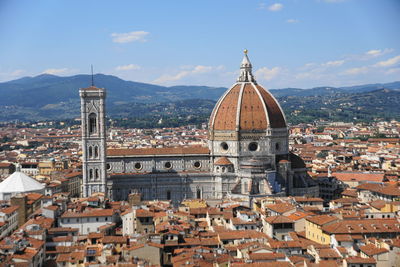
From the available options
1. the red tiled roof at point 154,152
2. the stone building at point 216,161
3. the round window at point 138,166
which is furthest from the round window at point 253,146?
the round window at point 138,166

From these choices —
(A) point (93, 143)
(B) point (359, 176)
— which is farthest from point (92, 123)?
(B) point (359, 176)

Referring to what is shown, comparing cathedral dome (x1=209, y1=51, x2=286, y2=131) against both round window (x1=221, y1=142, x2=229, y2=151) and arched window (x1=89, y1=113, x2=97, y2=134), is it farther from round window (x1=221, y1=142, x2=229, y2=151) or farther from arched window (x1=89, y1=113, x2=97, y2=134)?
arched window (x1=89, y1=113, x2=97, y2=134)

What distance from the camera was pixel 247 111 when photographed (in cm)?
6725

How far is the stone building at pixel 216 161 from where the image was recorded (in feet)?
209

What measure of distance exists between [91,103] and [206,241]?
2761 cm

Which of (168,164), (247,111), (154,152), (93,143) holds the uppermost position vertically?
(247,111)

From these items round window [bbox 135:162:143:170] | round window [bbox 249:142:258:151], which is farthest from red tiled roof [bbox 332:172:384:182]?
round window [bbox 135:162:143:170]

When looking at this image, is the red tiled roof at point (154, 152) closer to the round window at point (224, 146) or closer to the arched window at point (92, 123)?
the round window at point (224, 146)

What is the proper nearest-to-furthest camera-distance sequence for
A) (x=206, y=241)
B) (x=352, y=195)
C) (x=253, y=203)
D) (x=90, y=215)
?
1. (x=206, y=241)
2. (x=90, y=215)
3. (x=253, y=203)
4. (x=352, y=195)

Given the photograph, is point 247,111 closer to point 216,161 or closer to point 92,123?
point 216,161

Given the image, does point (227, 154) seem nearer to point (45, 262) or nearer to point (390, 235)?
point (390, 235)

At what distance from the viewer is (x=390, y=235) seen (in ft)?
137

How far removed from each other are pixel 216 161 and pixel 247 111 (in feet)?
19.6

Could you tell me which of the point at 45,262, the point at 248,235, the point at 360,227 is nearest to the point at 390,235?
the point at 360,227
